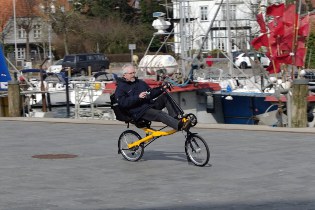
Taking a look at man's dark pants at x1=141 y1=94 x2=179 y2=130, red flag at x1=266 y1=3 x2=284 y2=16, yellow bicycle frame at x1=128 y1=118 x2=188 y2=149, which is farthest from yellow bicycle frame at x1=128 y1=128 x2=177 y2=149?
red flag at x1=266 y1=3 x2=284 y2=16

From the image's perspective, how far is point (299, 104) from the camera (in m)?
21.2

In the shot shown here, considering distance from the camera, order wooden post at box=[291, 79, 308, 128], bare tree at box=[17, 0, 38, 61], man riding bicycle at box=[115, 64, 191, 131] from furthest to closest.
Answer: bare tree at box=[17, 0, 38, 61] < wooden post at box=[291, 79, 308, 128] < man riding bicycle at box=[115, 64, 191, 131]

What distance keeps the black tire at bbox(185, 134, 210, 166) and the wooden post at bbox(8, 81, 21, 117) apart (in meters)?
12.7

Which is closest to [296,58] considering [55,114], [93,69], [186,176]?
[55,114]

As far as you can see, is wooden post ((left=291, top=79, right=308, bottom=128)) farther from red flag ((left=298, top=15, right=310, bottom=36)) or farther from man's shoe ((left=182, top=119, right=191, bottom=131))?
man's shoe ((left=182, top=119, right=191, bottom=131))

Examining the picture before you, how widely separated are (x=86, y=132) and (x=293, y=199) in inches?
415

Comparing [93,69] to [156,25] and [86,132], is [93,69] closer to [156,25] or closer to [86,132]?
[156,25]

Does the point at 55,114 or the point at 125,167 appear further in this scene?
the point at 55,114

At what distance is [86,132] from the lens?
71.6 feet

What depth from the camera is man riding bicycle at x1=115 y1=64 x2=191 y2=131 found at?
15.1 m

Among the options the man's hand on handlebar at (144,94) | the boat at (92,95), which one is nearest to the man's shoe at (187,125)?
the man's hand on handlebar at (144,94)

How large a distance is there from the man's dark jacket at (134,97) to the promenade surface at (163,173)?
935 mm

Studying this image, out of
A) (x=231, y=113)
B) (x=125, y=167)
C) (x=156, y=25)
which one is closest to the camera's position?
(x=125, y=167)

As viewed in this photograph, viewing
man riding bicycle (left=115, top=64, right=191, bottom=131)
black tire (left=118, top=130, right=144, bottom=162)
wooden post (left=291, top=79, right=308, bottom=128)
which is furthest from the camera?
wooden post (left=291, top=79, right=308, bottom=128)
